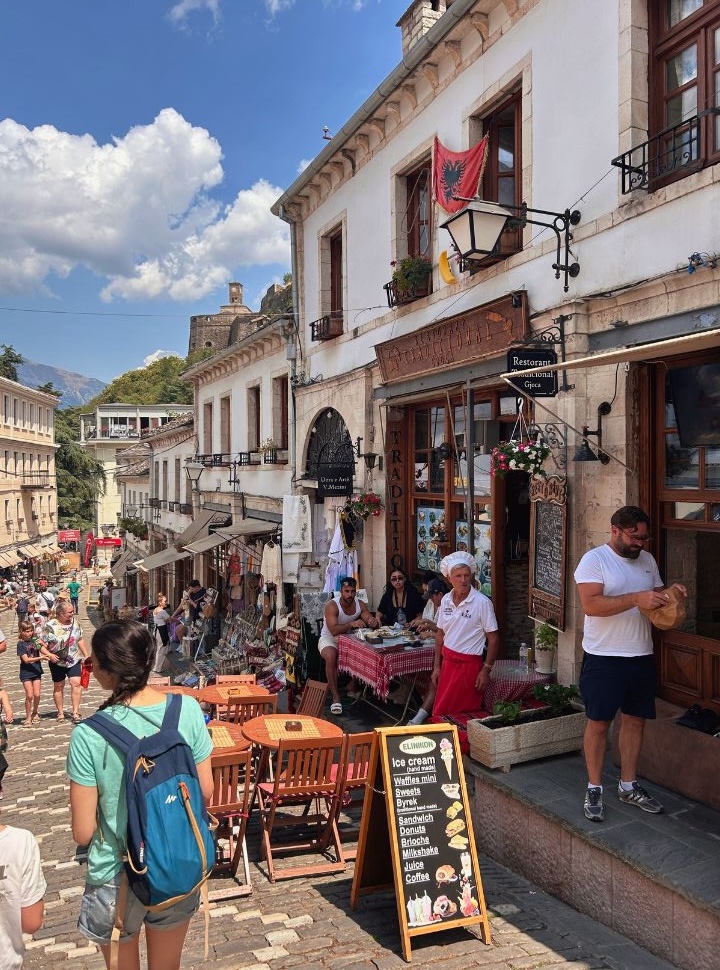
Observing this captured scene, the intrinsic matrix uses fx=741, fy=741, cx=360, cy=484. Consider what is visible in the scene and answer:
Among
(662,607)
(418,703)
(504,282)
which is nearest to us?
(662,607)

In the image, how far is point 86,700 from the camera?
41.6 feet

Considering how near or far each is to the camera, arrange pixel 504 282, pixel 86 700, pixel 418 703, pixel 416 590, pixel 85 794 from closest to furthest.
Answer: pixel 85 794
pixel 504 282
pixel 418 703
pixel 416 590
pixel 86 700

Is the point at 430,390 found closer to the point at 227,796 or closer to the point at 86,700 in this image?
the point at 227,796

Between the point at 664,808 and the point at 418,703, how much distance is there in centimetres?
387

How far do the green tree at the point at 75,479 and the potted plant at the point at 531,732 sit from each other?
54783 mm

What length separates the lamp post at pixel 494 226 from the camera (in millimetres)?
6383

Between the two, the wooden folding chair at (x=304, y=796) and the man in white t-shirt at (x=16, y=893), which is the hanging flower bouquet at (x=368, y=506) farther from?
the man in white t-shirt at (x=16, y=893)

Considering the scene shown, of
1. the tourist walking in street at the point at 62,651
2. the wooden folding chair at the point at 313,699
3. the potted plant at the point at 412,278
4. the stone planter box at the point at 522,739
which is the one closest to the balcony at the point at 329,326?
the potted plant at the point at 412,278

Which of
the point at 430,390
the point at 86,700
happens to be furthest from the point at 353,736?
the point at 86,700

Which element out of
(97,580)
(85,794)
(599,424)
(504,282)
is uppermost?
(504,282)

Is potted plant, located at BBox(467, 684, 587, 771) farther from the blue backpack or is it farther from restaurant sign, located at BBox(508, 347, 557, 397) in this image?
the blue backpack

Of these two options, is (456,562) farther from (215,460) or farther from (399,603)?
(215,460)

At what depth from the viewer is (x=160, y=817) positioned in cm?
261

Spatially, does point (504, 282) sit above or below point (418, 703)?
above
